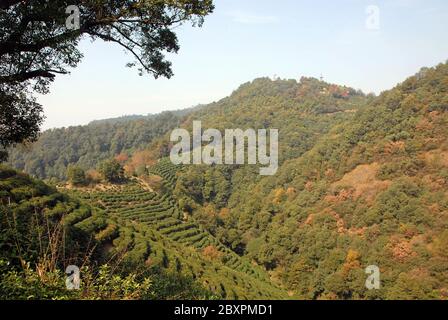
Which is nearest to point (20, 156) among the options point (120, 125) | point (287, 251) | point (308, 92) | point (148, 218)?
point (120, 125)

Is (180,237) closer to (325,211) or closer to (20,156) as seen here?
(325,211)

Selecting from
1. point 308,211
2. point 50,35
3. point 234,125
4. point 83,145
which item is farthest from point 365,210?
point 83,145

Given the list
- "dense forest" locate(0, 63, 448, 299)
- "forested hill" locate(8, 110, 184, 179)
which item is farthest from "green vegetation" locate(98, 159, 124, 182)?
"forested hill" locate(8, 110, 184, 179)

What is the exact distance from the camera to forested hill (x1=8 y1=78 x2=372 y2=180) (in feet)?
430

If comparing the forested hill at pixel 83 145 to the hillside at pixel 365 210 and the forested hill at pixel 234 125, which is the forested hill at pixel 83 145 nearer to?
the forested hill at pixel 234 125

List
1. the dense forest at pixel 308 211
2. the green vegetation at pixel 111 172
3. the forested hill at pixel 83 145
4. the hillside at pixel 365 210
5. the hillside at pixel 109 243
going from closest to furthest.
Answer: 1. the hillside at pixel 109 243
2. the dense forest at pixel 308 211
3. the hillside at pixel 365 210
4. the green vegetation at pixel 111 172
5. the forested hill at pixel 83 145

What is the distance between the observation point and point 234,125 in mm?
139875

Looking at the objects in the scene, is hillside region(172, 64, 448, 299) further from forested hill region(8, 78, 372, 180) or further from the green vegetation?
forested hill region(8, 78, 372, 180)

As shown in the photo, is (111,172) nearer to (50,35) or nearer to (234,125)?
(50,35)

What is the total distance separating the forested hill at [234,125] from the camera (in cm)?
13112

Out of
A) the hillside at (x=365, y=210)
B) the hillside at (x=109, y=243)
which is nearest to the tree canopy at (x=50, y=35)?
the hillside at (x=109, y=243)

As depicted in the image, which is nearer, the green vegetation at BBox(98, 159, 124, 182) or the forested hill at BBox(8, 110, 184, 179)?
the green vegetation at BBox(98, 159, 124, 182)

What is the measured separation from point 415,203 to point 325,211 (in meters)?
16.6

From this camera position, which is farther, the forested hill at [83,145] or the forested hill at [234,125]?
the forested hill at [83,145]
